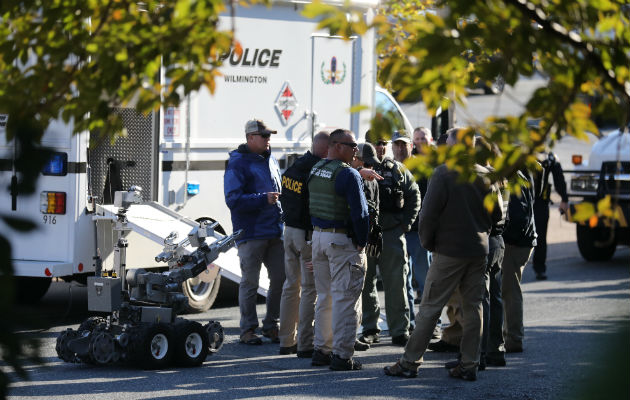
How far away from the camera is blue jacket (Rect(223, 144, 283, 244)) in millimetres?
9234

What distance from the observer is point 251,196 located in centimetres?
923

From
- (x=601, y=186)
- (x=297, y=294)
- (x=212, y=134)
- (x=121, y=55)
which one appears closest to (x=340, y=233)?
(x=297, y=294)

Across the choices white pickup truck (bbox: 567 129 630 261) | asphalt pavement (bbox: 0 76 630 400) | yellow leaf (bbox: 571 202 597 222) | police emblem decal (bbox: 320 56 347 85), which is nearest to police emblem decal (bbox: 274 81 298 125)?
police emblem decal (bbox: 320 56 347 85)

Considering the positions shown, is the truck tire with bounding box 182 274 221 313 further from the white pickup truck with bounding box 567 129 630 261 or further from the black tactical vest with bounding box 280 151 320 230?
the white pickup truck with bounding box 567 129 630 261

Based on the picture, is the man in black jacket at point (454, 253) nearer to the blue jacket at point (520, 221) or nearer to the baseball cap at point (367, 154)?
the blue jacket at point (520, 221)

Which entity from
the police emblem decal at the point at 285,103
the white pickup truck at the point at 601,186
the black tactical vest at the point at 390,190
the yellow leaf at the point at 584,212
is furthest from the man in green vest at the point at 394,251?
the white pickup truck at the point at 601,186

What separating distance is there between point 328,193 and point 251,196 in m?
1.36

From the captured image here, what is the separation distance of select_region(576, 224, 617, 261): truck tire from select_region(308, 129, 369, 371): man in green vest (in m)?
7.72

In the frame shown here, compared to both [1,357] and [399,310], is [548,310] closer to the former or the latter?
[399,310]

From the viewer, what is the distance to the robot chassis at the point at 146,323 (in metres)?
7.96

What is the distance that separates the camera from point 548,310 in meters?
A: 11.5

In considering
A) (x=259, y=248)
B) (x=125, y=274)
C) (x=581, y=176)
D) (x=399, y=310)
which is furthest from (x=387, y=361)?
(x=581, y=176)

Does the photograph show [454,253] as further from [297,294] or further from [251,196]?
[251,196]

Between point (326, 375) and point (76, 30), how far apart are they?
4503mm
